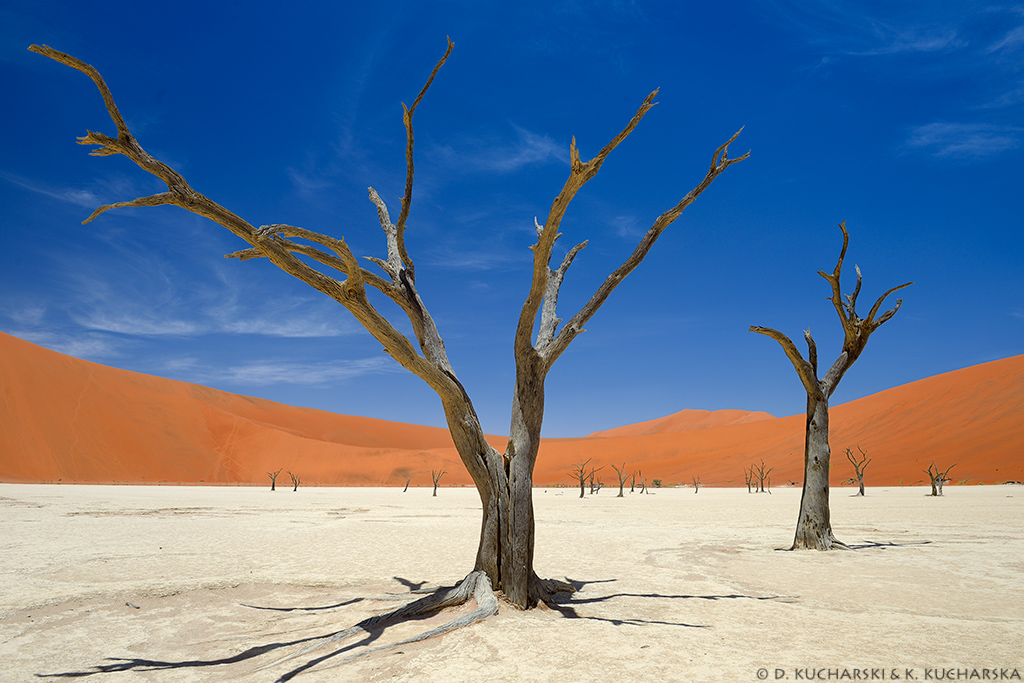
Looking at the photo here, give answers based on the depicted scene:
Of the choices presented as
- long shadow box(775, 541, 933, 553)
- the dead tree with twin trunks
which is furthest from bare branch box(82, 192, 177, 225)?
long shadow box(775, 541, 933, 553)

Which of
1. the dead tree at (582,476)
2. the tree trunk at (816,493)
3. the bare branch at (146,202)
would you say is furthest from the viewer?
the dead tree at (582,476)

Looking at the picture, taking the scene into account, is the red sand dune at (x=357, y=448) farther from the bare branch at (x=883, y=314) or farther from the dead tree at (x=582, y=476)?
the bare branch at (x=883, y=314)

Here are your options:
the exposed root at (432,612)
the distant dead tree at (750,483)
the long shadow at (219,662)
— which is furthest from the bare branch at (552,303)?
the distant dead tree at (750,483)

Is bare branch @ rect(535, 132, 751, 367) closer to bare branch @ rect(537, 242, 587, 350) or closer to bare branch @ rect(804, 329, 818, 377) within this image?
bare branch @ rect(537, 242, 587, 350)

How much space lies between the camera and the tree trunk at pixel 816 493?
10.5 metres

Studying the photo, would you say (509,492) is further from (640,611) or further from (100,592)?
(100,592)

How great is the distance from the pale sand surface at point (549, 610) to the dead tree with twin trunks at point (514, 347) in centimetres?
43

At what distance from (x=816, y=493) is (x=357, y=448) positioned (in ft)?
247

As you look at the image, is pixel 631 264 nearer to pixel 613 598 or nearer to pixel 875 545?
pixel 613 598

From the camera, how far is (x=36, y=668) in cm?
480

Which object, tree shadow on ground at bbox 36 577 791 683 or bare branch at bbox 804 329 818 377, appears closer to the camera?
tree shadow on ground at bbox 36 577 791 683

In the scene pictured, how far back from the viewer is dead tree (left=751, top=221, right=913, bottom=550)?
10.5 m

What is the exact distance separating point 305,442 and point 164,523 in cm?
6320

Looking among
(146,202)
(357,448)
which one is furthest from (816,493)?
(357,448)
